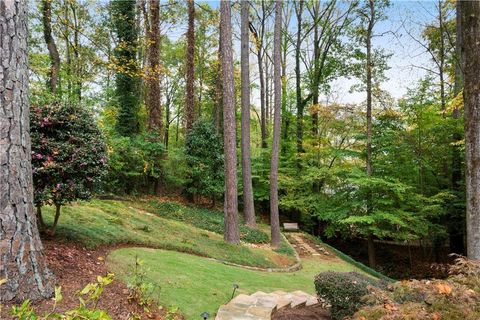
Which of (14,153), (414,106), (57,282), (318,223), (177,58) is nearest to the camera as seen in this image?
(14,153)

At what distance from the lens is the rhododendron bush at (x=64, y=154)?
4.50 m

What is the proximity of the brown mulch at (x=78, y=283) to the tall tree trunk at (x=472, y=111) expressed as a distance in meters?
4.54

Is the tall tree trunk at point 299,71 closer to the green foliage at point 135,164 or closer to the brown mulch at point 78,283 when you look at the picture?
the green foliage at point 135,164

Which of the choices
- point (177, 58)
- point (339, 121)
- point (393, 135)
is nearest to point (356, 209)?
point (393, 135)

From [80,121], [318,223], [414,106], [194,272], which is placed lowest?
[318,223]

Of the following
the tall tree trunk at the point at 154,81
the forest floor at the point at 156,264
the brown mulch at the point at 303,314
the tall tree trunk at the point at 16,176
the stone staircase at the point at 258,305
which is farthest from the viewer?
the tall tree trunk at the point at 154,81

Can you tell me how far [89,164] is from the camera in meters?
4.86

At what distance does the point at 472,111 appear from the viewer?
15.6ft

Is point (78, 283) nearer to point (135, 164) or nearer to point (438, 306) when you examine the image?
point (438, 306)

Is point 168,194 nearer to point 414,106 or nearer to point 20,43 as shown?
point 414,106

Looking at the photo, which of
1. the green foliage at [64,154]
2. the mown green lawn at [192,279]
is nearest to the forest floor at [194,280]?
the mown green lawn at [192,279]

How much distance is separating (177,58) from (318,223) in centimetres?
1459

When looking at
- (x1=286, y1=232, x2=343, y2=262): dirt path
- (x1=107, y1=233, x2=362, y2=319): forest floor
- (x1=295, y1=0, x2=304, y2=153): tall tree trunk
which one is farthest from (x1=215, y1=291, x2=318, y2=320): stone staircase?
(x1=295, y1=0, x2=304, y2=153): tall tree trunk

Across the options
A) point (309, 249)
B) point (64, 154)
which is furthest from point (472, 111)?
point (309, 249)
